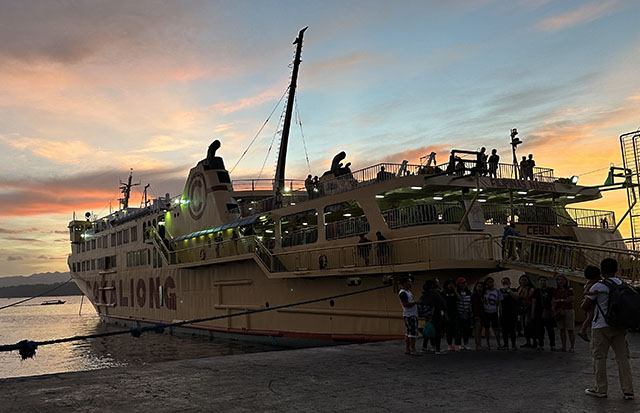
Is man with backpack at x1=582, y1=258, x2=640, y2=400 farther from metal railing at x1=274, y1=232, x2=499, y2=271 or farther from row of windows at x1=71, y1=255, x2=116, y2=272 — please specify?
row of windows at x1=71, y1=255, x2=116, y2=272

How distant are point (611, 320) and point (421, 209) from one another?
10218mm

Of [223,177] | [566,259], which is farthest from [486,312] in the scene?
[223,177]

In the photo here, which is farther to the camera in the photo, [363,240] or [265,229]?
[265,229]

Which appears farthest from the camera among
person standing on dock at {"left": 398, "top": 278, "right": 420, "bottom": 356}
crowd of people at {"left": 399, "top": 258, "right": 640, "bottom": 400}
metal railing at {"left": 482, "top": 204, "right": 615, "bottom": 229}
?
metal railing at {"left": 482, "top": 204, "right": 615, "bottom": 229}

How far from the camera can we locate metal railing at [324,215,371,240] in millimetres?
18469

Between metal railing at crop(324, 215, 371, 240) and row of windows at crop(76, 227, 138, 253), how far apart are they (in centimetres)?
2106

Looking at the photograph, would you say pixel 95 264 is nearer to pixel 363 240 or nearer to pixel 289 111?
pixel 289 111

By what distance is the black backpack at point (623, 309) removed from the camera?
21.0ft

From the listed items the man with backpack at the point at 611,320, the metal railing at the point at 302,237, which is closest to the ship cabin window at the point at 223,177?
the metal railing at the point at 302,237

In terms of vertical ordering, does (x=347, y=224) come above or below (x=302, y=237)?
above

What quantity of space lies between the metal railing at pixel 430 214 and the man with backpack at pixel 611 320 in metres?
9.74

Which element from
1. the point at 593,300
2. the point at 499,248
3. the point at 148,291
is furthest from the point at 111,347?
the point at 593,300

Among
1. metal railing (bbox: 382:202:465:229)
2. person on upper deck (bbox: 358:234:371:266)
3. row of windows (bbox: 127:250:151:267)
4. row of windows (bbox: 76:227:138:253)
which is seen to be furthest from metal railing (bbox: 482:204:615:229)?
row of windows (bbox: 76:227:138:253)

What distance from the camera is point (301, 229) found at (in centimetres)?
2289
